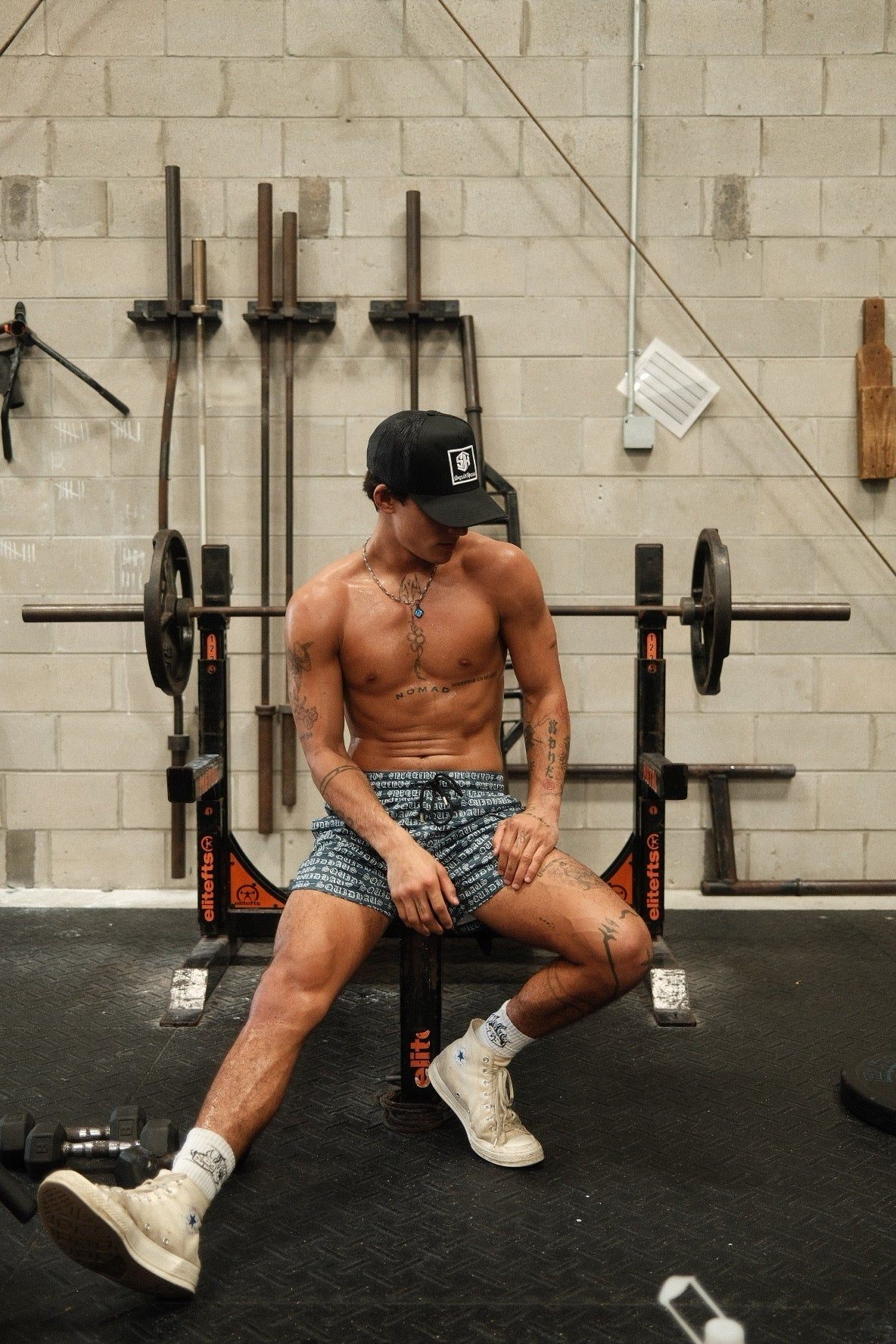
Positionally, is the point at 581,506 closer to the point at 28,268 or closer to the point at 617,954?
the point at 28,268

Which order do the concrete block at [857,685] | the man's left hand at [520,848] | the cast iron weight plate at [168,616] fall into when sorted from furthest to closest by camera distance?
the concrete block at [857,685], the cast iron weight plate at [168,616], the man's left hand at [520,848]

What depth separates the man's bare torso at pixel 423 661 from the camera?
241 cm

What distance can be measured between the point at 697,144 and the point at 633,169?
0.23 m

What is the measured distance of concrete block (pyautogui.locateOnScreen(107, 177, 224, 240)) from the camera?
3869 millimetres

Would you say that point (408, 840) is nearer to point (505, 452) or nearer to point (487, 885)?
point (487, 885)

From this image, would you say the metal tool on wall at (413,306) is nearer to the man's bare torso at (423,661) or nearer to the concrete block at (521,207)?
the concrete block at (521,207)

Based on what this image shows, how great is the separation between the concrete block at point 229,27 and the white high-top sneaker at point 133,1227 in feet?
11.4

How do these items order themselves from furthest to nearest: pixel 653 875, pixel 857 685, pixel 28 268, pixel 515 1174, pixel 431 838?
pixel 857 685
pixel 28 268
pixel 653 875
pixel 431 838
pixel 515 1174

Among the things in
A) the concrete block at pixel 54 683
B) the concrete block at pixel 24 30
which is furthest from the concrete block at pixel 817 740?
the concrete block at pixel 24 30

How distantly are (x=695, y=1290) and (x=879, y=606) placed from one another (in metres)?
2.69

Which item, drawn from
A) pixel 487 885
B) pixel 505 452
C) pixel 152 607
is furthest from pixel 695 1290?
pixel 505 452

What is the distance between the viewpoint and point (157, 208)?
3881 mm

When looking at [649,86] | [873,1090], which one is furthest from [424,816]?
[649,86]

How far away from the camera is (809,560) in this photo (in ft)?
13.0
